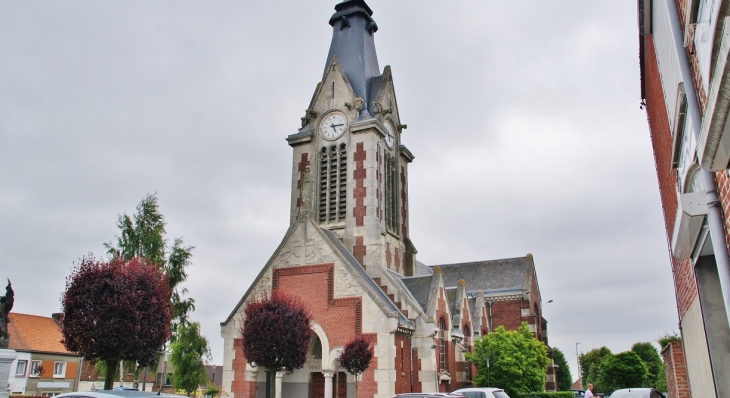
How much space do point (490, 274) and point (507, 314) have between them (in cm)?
418

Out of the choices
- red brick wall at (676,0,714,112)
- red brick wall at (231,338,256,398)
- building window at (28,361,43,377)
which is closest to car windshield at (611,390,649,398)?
red brick wall at (676,0,714,112)

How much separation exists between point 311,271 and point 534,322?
2130 centimetres

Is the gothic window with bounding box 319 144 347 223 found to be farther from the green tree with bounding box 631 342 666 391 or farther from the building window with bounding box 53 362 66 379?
the green tree with bounding box 631 342 666 391

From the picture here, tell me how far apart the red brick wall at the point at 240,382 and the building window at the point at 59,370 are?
20.5 metres

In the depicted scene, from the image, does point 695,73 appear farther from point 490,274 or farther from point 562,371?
point 562,371

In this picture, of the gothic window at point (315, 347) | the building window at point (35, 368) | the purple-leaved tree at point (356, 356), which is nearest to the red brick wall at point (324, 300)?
the gothic window at point (315, 347)

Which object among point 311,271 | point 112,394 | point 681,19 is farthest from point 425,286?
point 681,19

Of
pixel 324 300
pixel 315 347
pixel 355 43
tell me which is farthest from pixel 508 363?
pixel 355 43

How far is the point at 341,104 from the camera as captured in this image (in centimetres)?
3772

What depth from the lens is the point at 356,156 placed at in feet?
117

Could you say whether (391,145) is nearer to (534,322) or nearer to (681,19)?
(534,322)

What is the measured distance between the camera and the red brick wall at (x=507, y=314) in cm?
4381

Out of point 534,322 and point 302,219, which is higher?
point 302,219

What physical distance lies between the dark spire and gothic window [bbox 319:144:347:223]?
15.3ft
